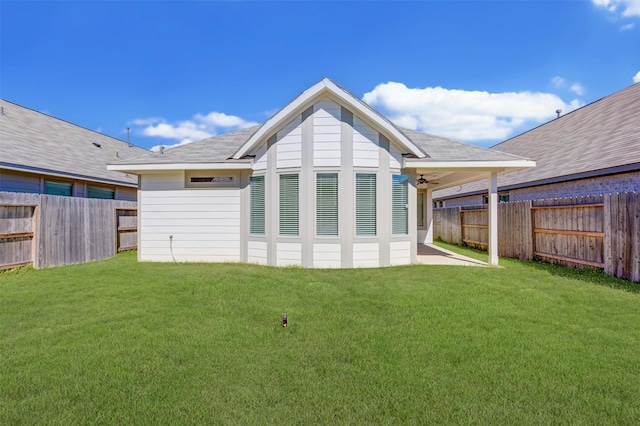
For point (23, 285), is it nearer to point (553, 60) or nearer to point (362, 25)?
point (362, 25)

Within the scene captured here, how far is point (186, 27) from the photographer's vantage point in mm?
12367

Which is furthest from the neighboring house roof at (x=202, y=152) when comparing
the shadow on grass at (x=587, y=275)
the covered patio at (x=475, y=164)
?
the shadow on grass at (x=587, y=275)

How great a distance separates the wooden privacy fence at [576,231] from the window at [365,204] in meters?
5.09

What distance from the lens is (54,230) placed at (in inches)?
368

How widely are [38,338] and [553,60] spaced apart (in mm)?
15763

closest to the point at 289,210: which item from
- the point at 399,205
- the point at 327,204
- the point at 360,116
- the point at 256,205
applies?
the point at 327,204

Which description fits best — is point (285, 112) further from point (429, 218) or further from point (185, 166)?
point (429, 218)

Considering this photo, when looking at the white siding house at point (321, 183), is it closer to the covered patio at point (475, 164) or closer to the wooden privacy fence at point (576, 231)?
the covered patio at point (475, 164)

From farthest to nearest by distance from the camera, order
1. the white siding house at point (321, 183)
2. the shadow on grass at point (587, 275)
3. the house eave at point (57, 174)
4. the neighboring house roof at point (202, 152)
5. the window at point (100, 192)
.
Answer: the window at point (100, 192)
the house eave at point (57, 174)
the neighboring house roof at point (202, 152)
the white siding house at point (321, 183)
the shadow on grass at point (587, 275)

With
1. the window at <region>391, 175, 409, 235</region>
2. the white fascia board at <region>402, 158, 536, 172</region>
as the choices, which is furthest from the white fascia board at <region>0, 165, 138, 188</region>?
the white fascia board at <region>402, 158, 536, 172</region>

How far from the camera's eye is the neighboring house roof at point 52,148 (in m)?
11.5

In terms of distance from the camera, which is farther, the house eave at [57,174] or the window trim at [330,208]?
the house eave at [57,174]

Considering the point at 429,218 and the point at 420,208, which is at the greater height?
the point at 420,208

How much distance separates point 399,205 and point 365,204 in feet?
3.34
